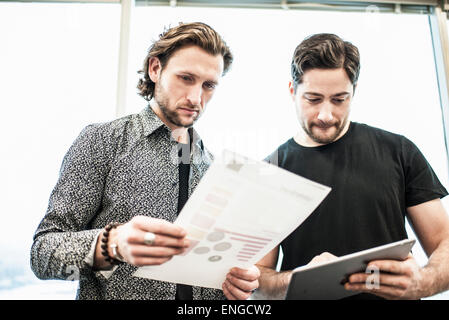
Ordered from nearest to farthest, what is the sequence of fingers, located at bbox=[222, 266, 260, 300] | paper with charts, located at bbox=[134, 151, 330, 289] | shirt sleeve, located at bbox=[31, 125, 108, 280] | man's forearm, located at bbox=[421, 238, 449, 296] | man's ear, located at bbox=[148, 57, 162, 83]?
paper with charts, located at bbox=[134, 151, 330, 289], shirt sleeve, located at bbox=[31, 125, 108, 280], fingers, located at bbox=[222, 266, 260, 300], man's forearm, located at bbox=[421, 238, 449, 296], man's ear, located at bbox=[148, 57, 162, 83]

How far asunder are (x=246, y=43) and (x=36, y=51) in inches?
42.6

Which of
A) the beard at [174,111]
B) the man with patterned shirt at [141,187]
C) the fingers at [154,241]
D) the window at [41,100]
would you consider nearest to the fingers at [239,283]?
the man with patterned shirt at [141,187]

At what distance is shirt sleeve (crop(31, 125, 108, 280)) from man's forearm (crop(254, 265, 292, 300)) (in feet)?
1.67

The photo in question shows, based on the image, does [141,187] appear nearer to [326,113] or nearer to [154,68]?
[154,68]

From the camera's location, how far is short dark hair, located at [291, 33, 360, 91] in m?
1.19

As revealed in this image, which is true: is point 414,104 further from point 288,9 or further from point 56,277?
point 56,277

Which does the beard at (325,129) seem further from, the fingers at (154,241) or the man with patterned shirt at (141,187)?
the fingers at (154,241)

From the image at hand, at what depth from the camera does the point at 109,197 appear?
0.83 meters

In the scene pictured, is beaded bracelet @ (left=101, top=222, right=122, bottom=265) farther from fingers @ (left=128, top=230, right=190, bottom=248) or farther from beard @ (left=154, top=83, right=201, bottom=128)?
beard @ (left=154, top=83, right=201, bottom=128)

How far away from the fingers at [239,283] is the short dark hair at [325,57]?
0.72 m

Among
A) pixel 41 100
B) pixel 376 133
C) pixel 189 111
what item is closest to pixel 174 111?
pixel 189 111

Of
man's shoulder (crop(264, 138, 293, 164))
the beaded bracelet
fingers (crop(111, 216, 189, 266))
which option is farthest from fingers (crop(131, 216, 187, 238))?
man's shoulder (crop(264, 138, 293, 164))

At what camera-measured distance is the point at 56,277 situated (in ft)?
2.28

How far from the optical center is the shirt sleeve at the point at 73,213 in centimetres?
66
